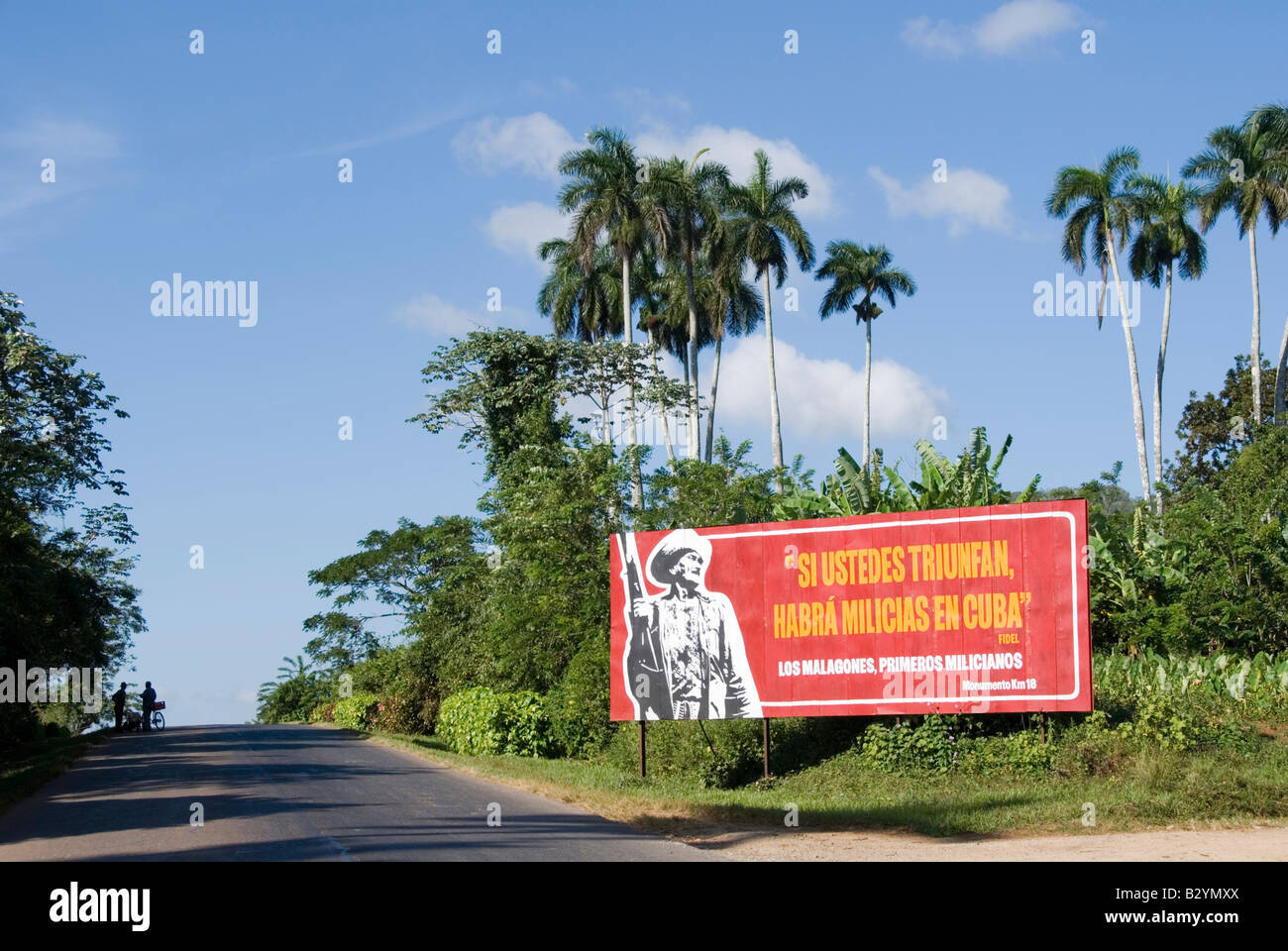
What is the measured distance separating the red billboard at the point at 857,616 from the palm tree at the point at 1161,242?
113ft

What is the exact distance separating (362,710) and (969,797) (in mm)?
26215

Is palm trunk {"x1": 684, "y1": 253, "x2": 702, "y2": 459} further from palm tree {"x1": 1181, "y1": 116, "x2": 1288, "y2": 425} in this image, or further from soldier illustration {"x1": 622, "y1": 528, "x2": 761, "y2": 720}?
soldier illustration {"x1": 622, "y1": 528, "x2": 761, "y2": 720}

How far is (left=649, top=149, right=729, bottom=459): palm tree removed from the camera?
168ft

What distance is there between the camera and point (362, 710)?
39094 mm

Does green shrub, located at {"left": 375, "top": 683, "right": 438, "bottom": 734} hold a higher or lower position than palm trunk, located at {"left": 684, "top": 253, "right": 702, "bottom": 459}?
lower

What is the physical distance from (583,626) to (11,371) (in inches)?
730

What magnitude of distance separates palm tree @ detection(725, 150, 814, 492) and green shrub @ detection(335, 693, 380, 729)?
70.1 feet

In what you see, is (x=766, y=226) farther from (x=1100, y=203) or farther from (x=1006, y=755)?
(x=1006, y=755)

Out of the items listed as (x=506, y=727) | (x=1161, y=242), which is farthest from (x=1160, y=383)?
(x=506, y=727)

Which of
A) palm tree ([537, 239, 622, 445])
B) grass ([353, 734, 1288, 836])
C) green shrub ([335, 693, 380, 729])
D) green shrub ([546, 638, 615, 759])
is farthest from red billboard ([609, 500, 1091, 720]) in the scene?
palm tree ([537, 239, 622, 445])

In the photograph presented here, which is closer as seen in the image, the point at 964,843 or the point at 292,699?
the point at 964,843

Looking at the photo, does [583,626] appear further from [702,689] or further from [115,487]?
[115,487]
